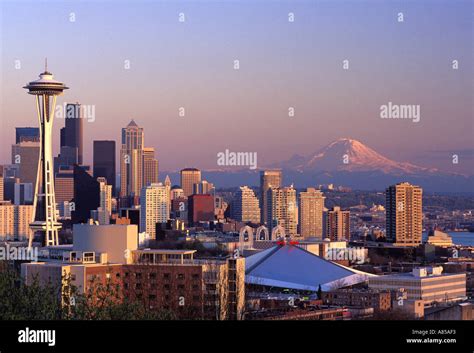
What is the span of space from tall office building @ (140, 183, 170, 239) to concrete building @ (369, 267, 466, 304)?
885 inches

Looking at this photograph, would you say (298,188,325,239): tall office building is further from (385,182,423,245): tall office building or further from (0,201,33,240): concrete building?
(0,201,33,240): concrete building

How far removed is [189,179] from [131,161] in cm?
304

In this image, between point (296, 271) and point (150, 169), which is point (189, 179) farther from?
point (296, 271)

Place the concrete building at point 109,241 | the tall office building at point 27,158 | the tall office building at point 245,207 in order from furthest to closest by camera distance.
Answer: the tall office building at point 245,207, the tall office building at point 27,158, the concrete building at point 109,241

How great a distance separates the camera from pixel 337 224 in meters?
46.4

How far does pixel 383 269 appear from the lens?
3117 cm

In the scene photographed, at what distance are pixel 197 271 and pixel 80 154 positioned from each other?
41.9 metres

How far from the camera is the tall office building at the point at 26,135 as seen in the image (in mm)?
44688

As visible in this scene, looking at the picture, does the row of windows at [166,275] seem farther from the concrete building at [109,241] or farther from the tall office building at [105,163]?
the tall office building at [105,163]

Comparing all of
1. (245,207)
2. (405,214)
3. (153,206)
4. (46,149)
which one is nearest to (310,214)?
(245,207)

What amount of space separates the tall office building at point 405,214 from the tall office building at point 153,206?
9.75 m

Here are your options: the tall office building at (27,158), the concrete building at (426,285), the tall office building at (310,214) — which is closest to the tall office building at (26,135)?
the tall office building at (27,158)

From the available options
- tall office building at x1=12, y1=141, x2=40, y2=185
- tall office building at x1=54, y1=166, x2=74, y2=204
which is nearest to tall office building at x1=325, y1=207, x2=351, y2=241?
tall office building at x1=12, y1=141, x2=40, y2=185

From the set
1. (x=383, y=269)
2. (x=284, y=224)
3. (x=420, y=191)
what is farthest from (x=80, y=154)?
(x=383, y=269)
